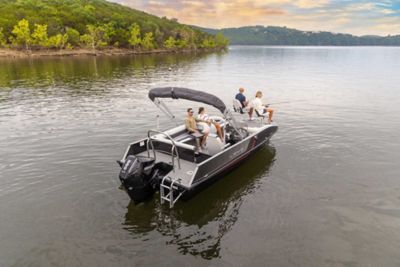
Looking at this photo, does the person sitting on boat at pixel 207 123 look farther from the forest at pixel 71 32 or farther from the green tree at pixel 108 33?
the green tree at pixel 108 33

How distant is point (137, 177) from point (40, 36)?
294ft

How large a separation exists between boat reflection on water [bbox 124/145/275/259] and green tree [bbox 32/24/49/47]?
89565 millimetres

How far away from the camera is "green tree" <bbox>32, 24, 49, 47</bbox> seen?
3159 inches

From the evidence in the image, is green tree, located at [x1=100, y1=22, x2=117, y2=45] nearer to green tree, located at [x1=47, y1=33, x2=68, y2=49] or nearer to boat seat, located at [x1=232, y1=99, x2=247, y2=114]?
green tree, located at [x1=47, y1=33, x2=68, y2=49]

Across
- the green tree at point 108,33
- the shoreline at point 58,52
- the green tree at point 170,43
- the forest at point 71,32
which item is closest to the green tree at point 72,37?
the forest at point 71,32

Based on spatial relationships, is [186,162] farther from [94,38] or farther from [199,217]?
[94,38]

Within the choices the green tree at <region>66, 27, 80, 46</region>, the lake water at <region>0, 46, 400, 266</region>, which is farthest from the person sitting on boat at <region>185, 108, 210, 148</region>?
the green tree at <region>66, 27, 80, 46</region>

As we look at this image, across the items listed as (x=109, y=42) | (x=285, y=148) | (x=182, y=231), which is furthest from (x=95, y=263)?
(x=109, y=42)

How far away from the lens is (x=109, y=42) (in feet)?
351

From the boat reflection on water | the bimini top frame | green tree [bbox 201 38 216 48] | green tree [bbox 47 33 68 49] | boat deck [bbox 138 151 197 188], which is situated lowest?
the boat reflection on water

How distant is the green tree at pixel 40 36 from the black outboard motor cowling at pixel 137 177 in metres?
89.3

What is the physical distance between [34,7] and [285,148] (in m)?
138

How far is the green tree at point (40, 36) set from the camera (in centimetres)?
8025

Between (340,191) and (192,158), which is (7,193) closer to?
(192,158)
